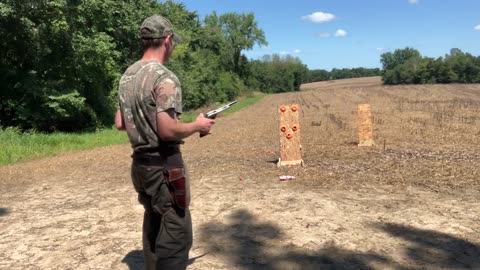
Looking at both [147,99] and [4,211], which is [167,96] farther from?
[4,211]

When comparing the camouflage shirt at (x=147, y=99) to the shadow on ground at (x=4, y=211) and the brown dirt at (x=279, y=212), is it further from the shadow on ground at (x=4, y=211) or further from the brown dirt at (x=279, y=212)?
the shadow on ground at (x=4, y=211)

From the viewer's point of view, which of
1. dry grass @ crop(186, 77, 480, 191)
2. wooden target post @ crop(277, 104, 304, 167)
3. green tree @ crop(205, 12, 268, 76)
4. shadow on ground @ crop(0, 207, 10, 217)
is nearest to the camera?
shadow on ground @ crop(0, 207, 10, 217)

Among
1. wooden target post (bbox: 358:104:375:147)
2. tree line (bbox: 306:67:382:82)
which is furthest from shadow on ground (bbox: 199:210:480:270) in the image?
tree line (bbox: 306:67:382:82)

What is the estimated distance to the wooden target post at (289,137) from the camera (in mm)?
8977

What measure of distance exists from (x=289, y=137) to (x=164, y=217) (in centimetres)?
625

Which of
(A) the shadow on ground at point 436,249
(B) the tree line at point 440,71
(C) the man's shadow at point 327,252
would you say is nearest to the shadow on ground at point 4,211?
(C) the man's shadow at point 327,252

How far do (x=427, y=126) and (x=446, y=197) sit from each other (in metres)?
9.84

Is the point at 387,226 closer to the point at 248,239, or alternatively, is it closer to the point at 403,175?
the point at 248,239

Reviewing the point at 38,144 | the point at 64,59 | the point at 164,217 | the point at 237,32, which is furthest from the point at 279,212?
the point at 237,32

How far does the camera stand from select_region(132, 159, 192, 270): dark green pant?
9.55ft

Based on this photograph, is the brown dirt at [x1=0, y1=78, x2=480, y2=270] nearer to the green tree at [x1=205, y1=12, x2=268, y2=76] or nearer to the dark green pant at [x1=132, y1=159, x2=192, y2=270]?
the dark green pant at [x1=132, y1=159, x2=192, y2=270]

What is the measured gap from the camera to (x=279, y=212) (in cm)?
588

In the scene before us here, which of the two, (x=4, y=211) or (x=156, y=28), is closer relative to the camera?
(x=156, y=28)

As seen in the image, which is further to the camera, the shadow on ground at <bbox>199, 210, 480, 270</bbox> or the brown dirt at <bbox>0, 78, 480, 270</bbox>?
the brown dirt at <bbox>0, 78, 480, 270</bbox>
